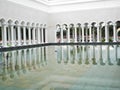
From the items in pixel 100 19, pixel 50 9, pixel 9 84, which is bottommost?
pixel 9 84

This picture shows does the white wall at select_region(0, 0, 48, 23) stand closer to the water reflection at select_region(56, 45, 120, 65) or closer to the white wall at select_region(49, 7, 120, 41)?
the white wall at select_region(49, 7, 120, 41)

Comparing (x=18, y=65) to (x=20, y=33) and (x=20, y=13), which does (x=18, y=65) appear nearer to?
(x=20, y=33)

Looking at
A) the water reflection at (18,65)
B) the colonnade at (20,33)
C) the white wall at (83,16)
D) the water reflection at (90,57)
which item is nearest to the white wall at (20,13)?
the colonnade at (20,33)

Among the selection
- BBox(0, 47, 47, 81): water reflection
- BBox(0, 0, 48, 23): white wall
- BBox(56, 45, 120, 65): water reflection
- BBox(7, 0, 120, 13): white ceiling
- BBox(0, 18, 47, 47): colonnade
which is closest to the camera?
BBox(0, 47, 47, 81): water reflection

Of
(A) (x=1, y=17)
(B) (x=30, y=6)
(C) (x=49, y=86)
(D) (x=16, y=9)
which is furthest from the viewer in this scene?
(B) (x=30, y=6)

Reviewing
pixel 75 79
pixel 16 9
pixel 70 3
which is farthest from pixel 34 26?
pixel 75 79

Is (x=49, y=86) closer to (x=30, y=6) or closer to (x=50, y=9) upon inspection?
(x=30, y=6)

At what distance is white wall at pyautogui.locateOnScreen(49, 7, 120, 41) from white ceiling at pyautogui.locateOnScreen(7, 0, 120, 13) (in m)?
0.53

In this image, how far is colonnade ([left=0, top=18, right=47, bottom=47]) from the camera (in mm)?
18869

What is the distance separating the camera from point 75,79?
6020mm

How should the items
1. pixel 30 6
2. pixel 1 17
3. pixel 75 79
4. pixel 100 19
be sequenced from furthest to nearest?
pixel 100 19, pixel 30 6, pixel 1 17, pixel 75 79

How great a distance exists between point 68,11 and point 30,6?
5.57 m

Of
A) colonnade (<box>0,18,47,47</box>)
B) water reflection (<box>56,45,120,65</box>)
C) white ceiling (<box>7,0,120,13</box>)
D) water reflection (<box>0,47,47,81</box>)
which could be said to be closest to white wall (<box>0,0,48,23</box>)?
colonnade (<box>0,18,47,47</box>)

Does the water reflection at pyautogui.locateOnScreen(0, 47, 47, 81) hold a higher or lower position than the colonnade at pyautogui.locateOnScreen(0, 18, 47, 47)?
lower
